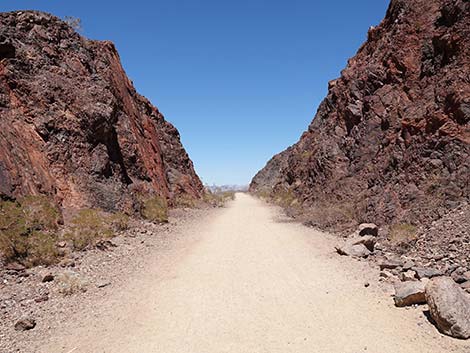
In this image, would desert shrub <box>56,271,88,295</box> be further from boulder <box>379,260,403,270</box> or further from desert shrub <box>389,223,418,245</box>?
desert shrub <box>389,223,418,245</box>

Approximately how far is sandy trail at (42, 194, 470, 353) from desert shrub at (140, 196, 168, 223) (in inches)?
290

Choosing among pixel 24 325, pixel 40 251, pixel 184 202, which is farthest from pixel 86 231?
pixel 184 202

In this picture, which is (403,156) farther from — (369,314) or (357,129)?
(369,314)

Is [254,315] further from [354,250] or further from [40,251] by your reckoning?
[40,251]

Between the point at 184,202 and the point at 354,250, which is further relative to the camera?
the point at 184,202

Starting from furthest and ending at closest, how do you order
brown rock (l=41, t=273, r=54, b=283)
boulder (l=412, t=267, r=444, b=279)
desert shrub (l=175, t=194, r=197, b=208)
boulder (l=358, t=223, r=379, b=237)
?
desert shrub (l=175, t=194, r=197, b=208) → boulder (l=358, t=223, r=379, b=237) → brown rock (l=41, t=273, r=54, b=283) → boulder (l=412, t=267, r=444, b=279)

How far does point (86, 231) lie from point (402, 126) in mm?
13020

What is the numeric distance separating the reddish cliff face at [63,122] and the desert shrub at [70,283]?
14.4 feet

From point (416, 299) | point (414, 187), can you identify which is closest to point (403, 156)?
point (414, 187)

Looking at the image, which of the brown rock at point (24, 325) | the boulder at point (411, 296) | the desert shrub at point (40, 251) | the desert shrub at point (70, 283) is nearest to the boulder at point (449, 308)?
the boulder at point (411, 296)

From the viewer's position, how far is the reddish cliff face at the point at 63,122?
517 inches

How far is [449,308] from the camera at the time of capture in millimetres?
4859

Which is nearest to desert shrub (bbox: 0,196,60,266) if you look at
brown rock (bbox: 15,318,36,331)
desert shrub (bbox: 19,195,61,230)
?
desert shrub (bbox: 19,195,61,230)

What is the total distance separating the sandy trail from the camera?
186 inches
